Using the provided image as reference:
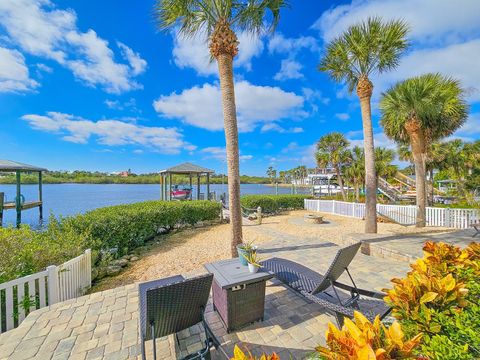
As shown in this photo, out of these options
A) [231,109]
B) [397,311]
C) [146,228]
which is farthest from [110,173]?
[397,311]

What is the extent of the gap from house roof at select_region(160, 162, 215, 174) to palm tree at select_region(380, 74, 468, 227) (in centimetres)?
1102

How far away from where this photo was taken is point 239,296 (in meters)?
2.71

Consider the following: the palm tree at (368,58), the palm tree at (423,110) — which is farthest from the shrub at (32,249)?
the palm tree at (423,110)

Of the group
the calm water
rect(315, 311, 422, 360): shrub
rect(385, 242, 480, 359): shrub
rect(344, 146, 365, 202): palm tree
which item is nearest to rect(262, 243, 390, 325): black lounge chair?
rect(385, 242, 480, 359): shrub

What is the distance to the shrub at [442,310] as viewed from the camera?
104cm

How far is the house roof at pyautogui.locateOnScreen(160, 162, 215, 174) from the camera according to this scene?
1443cm

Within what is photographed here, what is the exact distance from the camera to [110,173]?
5772 cm

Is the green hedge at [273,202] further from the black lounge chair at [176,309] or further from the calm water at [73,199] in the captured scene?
the black lounge chair at [176,309]

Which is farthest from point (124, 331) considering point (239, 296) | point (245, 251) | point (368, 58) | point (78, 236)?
point (368, 58)

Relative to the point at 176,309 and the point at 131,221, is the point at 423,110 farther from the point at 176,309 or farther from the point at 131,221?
the point at 131,221

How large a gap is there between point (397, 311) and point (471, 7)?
9.35 meters

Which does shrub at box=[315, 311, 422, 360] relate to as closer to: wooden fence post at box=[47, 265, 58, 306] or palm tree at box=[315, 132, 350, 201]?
wooden fence post at box=[47, 265, 58, 306]

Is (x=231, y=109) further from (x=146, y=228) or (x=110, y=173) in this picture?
(x=110, y=173)

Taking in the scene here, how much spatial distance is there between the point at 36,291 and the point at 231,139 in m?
4.59
